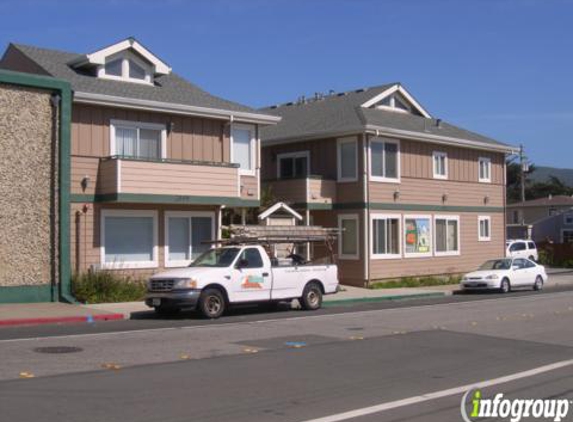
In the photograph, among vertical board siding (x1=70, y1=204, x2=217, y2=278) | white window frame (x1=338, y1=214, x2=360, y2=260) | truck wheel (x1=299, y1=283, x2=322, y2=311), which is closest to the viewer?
truck wheel (x1=299, y1=283, x2=322, y2=311)

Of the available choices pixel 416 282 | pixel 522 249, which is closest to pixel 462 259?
pixel 416 282

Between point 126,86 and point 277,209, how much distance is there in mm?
6760

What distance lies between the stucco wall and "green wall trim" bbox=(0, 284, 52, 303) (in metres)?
0.13

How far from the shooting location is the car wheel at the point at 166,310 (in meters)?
18.4

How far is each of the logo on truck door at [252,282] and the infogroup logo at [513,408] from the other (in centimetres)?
1035

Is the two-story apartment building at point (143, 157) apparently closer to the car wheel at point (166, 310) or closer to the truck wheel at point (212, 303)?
the car wheel at point (166, 310)

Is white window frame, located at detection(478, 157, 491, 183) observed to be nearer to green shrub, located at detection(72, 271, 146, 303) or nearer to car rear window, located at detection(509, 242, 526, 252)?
car rear window, located at detection(509, 242, 526, 252)

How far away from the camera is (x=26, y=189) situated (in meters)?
20.4

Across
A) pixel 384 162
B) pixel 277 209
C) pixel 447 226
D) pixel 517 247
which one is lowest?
pixel 517 247

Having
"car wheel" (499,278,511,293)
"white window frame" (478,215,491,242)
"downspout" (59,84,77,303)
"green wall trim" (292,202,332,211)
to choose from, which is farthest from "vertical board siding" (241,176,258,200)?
"white window frame" (478,215,491,242)

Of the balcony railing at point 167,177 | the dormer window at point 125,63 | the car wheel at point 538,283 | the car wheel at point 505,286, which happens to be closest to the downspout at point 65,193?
the balcony railing at point 167,177

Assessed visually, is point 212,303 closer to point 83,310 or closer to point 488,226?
point 83,310

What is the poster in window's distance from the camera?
104ft

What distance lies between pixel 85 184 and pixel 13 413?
1468cm
